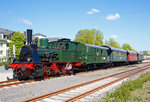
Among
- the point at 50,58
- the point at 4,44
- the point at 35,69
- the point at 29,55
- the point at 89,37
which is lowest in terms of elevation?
the point at 35,69

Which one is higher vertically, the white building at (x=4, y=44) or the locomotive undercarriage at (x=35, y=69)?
the white building at (x=4, y=44)

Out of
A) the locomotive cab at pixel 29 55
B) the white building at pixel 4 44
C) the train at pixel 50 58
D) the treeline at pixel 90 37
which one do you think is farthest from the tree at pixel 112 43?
the locomotive cab at pixel 29 55

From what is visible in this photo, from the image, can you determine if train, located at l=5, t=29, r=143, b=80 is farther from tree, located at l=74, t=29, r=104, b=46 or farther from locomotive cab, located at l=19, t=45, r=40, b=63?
tree, located at l=74, t=29, r=104, b=46

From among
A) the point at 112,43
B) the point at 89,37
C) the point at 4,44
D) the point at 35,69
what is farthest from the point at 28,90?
the point at 112,43

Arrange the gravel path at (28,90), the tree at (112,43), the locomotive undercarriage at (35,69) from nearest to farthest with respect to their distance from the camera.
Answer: the gravel path at (28,90), the locomotive undercarriage at (35,69), the tree at (112,43)

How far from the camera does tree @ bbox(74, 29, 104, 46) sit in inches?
2109

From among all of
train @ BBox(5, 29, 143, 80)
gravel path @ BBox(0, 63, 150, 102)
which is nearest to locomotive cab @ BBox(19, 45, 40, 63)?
train @ BBox(5, 29, 143, 80)

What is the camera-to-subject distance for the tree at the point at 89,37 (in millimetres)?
53562

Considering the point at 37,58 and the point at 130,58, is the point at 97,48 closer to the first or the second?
the point at 37,58

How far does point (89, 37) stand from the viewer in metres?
53.7

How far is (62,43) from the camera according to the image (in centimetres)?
1468

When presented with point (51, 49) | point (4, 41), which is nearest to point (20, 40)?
point (4, 41)

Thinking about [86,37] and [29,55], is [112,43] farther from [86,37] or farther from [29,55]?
[29,55]

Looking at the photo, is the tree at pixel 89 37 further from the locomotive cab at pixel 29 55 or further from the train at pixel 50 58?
the locomotive cab at pixel 29 55
